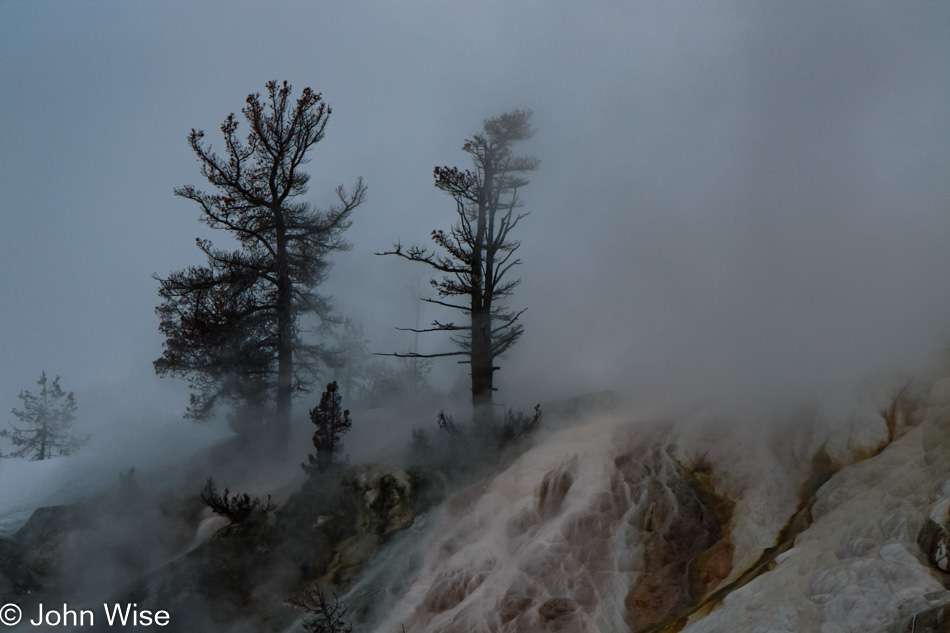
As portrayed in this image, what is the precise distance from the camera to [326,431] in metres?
16.0

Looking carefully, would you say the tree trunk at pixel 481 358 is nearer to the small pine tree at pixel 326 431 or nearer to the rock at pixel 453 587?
the small pine tree at pixel 326 431

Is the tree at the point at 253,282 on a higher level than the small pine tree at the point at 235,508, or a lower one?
higher

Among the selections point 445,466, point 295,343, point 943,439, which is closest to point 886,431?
point 943,439

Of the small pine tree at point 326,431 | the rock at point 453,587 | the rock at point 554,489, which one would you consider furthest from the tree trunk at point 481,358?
the rock at point 453,587

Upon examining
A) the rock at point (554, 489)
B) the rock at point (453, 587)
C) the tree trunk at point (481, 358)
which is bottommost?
Answer: the rock at point (453, 587)

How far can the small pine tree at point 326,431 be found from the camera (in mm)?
15766

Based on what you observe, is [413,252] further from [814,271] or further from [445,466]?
[814,271]

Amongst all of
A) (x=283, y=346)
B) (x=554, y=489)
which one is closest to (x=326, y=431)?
(x=283, y=346)

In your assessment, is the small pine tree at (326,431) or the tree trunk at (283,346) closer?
the small pine tree at (326,431)

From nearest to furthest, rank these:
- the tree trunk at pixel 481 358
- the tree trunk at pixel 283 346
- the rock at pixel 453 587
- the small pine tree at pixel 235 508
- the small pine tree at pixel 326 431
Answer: the rock at pixel 453 587, the small pine tree at pixel 235 508, the small pine tree at pixel 326 431, the tree trunk at pixel 481 358, the tree trunk at pixel 283 346

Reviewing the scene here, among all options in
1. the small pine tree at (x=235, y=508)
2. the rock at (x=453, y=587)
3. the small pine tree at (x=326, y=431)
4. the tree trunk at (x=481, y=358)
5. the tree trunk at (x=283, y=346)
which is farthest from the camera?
the tree trunk at (x=283, y=346)

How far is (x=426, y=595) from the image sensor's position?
11.0m

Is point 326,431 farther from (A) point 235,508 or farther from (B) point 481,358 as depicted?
(B) point 481,358

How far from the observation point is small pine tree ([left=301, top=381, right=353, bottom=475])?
15.8m
